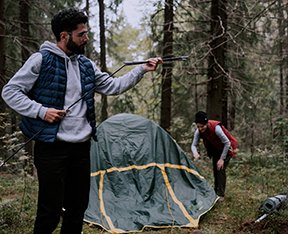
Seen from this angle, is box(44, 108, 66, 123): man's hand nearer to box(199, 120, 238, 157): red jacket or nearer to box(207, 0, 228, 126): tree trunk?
box(199, 120, 238, 157): red jacket

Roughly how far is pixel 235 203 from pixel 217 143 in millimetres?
1005

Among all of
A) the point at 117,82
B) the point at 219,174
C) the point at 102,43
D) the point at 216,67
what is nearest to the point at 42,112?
the point at 117,82

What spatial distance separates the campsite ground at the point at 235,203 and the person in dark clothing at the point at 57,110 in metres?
A: 1.77

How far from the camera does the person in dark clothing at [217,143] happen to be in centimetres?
570

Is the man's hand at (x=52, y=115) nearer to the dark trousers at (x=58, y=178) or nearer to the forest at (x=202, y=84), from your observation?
the dark trousers at (x=58, y=178)

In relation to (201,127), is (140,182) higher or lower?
lower

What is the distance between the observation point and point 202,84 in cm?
1080

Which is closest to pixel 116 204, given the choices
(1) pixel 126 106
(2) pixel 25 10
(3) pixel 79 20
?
(3) pixel 79 20

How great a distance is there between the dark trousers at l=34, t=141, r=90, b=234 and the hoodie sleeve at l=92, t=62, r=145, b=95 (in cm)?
47

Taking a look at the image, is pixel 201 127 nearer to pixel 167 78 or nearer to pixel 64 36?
pixel 64 36

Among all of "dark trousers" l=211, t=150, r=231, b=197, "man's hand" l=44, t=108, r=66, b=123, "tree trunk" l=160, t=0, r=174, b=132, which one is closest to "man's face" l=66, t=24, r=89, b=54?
"man's hand" l=44, t=108, r=66, b=123

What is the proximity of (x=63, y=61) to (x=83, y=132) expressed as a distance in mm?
534

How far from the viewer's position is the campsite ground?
451 centimetres

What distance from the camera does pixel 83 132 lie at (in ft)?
9.43
